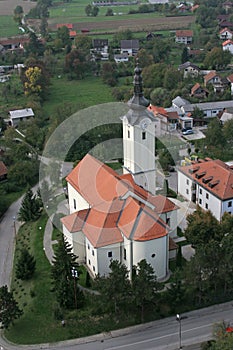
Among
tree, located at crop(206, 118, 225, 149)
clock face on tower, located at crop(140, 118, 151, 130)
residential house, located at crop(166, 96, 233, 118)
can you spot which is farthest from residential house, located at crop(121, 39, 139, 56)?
clock face on tower, located at crop(140, 118, 151, 130)

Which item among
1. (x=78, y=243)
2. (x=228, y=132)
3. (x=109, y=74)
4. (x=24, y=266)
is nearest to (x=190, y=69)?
(x=109, y=74)

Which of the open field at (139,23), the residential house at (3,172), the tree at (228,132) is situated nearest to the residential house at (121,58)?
the open field at (139,23)

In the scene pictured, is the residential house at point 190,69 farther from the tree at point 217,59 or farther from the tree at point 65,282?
the tree at point 65,282

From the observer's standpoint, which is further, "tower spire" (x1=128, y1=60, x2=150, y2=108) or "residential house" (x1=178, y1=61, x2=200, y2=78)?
"residential house" (x1=178, y1=61, x2=200, y2=78)

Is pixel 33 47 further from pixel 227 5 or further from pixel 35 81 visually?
pixel 227 5

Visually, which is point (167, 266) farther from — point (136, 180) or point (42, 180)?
point (42, 180)

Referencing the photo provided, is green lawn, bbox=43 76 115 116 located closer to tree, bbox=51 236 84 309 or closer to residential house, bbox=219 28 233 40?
residential house, bbox=219 28 233 40
